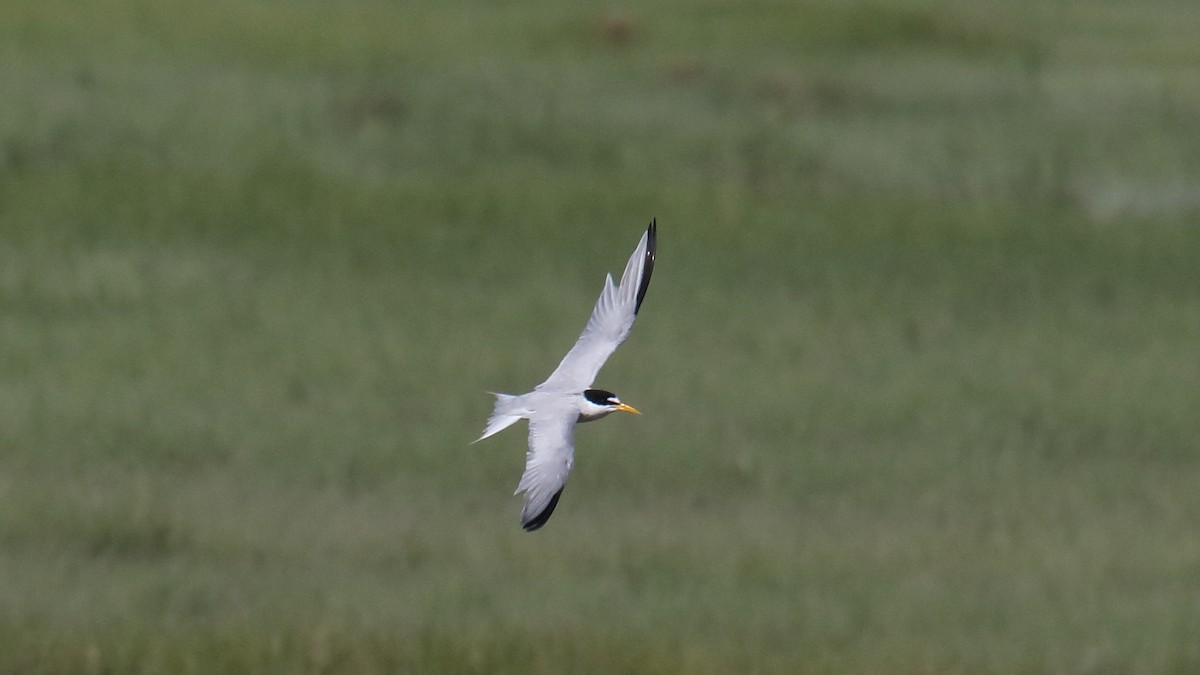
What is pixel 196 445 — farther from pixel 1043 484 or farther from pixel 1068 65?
pixel 1068 65

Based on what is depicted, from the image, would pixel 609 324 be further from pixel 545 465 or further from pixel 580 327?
pixel 580 327

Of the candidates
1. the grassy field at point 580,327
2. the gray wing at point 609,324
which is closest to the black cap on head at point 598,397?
the gray wing at point 609,324

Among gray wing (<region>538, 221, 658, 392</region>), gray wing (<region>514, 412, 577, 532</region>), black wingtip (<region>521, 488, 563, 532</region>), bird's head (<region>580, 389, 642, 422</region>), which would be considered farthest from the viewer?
gray wing (<region>538, 221, 658, 392</region>)

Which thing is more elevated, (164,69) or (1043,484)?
(164,69)

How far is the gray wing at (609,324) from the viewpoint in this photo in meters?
6.66

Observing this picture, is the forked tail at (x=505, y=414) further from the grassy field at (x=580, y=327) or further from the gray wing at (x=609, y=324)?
the grassy field at (x=580, y=327)

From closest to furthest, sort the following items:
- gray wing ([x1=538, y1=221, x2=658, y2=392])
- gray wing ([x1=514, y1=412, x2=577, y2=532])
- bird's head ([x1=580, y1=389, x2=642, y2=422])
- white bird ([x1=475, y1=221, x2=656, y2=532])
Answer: gray wing ([x1=514, y1=412, x2=577, y2=532]), white bird ([x1=475, y1=221, x2=656, y2=532]), bird's head ([x1=580, y1=389, x2=642, y2=422]), gray wing ([x1=538, y1=221, x2=658, y2=392])

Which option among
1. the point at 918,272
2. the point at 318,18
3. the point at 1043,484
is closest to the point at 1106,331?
the point at 918,272

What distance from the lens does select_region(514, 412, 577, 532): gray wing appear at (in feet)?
18.5

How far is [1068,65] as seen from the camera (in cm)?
2691

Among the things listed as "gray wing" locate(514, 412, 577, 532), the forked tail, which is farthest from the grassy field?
"gray wing" locate(514, 412, 577, 532)

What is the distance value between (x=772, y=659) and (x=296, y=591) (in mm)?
2555

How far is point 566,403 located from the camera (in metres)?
6.27

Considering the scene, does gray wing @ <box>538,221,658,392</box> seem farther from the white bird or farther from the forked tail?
the forked tail
